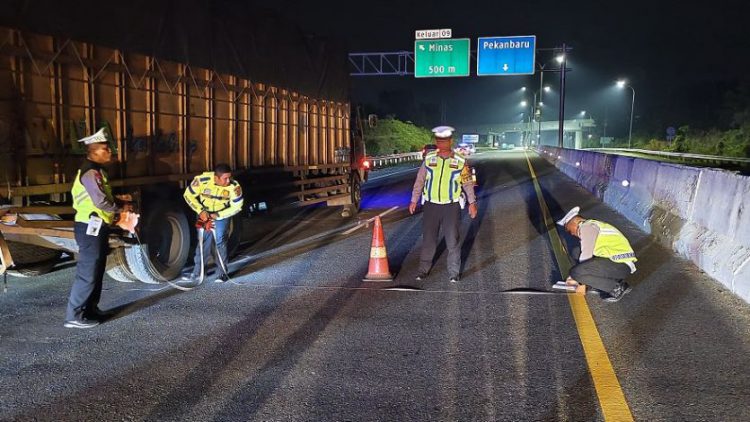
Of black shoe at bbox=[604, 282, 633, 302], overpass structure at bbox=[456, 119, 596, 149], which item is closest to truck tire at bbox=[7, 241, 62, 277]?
black shoe at bbox=[604, 282, 633, 302]

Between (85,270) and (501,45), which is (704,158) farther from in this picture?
(85,270)

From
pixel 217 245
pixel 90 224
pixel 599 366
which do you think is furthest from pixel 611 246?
pixel 90 224

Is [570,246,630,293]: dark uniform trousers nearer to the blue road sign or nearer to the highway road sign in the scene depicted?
the highway road sign

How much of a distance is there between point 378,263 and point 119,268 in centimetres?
284

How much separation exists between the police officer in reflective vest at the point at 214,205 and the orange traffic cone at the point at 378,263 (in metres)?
1.63

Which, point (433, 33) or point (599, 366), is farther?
point (433, 33)

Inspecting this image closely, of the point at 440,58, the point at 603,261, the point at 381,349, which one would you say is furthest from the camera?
the point at 440,58

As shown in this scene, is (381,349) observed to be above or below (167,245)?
below

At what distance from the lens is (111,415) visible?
381 centimetres

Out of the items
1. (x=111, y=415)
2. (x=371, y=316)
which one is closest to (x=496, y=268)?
(x=371, y=316)

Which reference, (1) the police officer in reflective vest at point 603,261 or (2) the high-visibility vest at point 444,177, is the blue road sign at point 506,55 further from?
(1) the police officer in reflective vest at point 603,261

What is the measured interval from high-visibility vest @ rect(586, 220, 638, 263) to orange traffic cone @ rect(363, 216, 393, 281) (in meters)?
2.29

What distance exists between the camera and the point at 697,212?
858 centimetres

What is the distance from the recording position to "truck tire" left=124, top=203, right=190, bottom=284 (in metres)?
6.96
